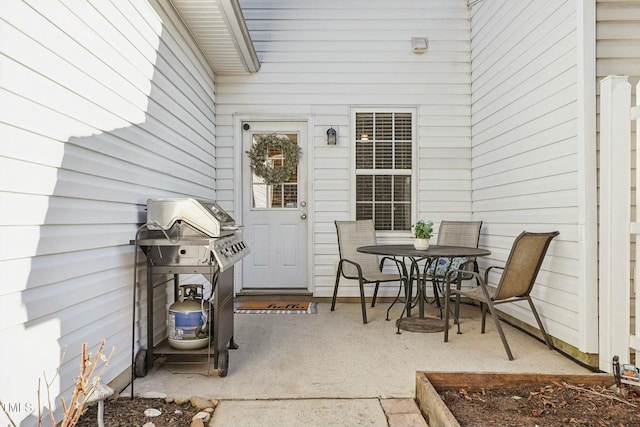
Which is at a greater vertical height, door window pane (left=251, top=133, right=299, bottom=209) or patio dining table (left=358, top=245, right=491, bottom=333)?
door window pane (left=251, top=133, right=299, bottom=209)

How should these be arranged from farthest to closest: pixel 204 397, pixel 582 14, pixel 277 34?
pixel 277 34
pixel 582 14
pixel 204 397

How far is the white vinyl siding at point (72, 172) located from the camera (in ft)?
5.19

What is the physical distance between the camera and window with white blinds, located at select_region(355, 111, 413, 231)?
5062 mm

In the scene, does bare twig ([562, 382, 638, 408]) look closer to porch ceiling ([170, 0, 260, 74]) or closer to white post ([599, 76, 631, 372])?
white post ([599, 76, 631, 372])

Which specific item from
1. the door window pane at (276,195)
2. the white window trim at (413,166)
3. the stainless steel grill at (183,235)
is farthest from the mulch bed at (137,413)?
the white window trim at (413,166)

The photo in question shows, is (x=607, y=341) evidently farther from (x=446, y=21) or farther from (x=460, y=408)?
(x=446, y=21)

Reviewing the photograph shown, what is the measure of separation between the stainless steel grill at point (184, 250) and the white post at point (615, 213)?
2.34 metres

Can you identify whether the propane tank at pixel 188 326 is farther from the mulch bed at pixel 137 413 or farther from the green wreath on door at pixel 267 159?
the green wreath on door at pixel 267 159

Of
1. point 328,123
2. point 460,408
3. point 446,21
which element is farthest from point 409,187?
point 460,408

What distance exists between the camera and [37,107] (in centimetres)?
171

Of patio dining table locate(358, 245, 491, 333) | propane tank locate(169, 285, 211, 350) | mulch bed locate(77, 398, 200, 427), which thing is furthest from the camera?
patio dining table locate(358, 245, 491, 333)

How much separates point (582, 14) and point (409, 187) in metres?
2.56

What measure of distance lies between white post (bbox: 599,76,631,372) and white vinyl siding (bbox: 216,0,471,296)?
7.88 ft

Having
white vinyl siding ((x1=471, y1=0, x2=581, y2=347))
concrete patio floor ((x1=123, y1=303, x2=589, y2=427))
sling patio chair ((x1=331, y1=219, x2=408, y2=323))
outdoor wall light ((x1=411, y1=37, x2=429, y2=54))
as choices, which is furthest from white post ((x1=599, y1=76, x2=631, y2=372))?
outdoor wall light ((x1=411, y1=37, x2=429, y2=54))
